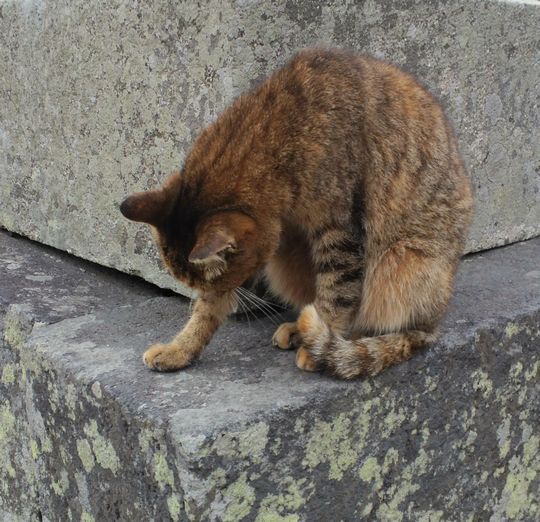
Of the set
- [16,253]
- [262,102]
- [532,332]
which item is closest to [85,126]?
[16,253]

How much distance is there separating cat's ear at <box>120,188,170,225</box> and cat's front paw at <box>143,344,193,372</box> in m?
0.36

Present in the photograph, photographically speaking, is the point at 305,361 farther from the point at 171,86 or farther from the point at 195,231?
the point at 171,86

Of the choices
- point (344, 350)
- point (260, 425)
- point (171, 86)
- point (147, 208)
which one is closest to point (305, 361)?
point (344, 350)

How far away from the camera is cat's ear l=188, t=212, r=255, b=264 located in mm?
1538

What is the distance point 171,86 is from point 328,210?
0.72 m

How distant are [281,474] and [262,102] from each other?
3.26 ft

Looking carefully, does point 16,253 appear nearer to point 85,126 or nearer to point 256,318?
point 85,126

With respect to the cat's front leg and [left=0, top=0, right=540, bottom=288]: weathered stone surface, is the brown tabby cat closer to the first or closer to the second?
the cat's front leg

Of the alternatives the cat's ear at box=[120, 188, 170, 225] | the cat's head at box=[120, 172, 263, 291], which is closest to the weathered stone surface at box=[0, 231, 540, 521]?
the cat's head at box=[120, 172, 263, 291]

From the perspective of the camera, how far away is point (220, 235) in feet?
5.17

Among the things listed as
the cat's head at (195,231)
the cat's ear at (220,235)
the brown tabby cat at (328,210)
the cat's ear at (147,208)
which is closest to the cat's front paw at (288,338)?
the brown tabby cat at (328,210)

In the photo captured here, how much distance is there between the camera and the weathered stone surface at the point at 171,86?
2023 mm

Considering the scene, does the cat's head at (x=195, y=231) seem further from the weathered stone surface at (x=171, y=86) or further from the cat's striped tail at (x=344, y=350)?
the weathered stone surface at (x=171, y=86)

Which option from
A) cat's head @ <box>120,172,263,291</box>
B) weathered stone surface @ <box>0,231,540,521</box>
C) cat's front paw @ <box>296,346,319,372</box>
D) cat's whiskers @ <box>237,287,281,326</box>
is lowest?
weathered stone surface @ <box>0,231,540,521</box>
